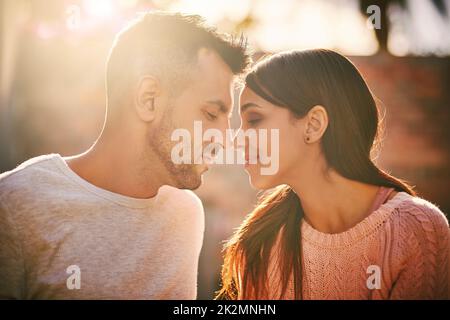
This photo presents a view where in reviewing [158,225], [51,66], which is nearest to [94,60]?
[51,66]

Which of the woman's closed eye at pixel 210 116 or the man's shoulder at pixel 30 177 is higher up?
the woman's closed eye at pixel 210 116

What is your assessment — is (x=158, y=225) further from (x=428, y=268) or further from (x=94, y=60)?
(x=94, y=60)

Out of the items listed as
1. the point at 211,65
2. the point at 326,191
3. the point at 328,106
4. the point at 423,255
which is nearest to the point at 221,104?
the point at 211,65

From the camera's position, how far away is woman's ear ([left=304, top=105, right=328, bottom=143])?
1.92 metres

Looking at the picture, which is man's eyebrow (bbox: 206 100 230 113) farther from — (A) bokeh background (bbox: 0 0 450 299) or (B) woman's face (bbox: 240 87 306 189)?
(A) bokeh background (bbox: 0 0 450 299)

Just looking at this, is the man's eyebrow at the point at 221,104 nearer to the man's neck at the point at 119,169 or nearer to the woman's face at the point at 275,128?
the woman's face at the point at 275,128

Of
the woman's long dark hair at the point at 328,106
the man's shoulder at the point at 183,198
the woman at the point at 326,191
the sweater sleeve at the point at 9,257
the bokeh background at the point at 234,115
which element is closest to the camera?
the sweater sleeve at the point at 9,257

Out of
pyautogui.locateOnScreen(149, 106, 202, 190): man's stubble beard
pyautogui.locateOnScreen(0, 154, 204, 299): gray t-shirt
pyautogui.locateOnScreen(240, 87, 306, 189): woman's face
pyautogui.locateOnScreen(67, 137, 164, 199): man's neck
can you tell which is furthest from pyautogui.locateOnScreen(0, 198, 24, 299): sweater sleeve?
pyautogui.locateOnScreen(240, 87, 306, 189): woman's face

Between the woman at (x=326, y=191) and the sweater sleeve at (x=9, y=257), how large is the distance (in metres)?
0.94

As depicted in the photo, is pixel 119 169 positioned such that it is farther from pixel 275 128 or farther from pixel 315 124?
pixel 315 124

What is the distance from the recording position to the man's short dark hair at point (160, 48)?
1942 mm

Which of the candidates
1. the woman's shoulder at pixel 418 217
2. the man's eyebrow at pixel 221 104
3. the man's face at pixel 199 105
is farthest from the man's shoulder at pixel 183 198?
the woman's shoulder at pixel 418 217

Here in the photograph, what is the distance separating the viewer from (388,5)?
3.44 meters
